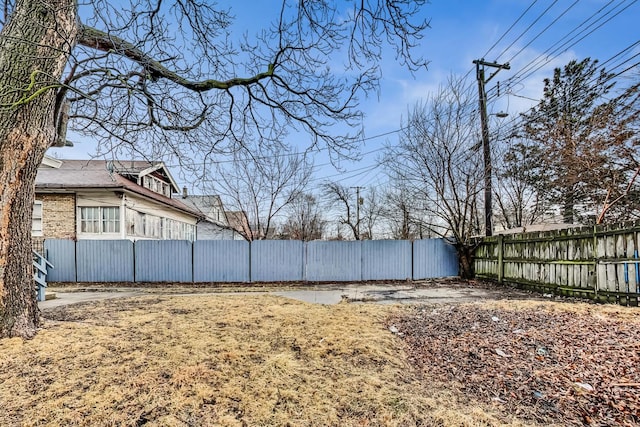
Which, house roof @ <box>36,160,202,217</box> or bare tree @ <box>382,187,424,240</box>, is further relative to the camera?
bare tree @ <box>382,187,424,240</box>

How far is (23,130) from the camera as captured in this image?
11.1 feet

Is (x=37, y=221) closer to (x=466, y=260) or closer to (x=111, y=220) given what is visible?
(x=111, y=220)

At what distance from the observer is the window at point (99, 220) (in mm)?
12172

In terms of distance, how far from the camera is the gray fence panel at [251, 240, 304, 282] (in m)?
11.1

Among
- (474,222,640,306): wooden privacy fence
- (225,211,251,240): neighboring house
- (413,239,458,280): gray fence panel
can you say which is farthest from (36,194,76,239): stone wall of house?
(474,222,640,306): wooden privacy fence

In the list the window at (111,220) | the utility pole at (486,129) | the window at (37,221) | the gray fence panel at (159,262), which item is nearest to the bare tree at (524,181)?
the utility pole at (486,129)

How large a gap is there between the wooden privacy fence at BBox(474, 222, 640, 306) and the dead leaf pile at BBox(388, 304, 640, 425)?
4.45 ft

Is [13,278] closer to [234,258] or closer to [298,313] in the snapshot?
[298,313]

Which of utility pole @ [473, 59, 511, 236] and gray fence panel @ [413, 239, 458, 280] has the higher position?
utility pole @ [473, 59, 511, 236]

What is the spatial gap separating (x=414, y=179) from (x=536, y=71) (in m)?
4.55

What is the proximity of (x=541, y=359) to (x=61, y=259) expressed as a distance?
1342cm

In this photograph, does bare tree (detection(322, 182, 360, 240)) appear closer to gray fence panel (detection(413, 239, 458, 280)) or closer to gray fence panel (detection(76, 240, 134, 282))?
gray fence panel (detection(413, 239, 458, 280))

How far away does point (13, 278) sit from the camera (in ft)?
11.3

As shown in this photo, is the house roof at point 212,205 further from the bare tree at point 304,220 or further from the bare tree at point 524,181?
the bare tree at point 524,181
